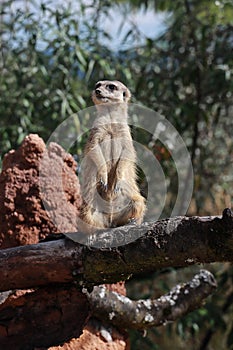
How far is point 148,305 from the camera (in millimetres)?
3957

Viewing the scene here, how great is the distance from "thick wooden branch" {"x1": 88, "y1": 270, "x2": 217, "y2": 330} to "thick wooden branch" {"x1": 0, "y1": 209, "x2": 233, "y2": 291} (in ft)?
2.15

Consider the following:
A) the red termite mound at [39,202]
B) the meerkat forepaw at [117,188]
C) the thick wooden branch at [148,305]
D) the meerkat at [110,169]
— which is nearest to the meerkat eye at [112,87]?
the meerkat at [110,169]

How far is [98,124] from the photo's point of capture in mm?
3854

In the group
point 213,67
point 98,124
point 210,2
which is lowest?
point 98,124

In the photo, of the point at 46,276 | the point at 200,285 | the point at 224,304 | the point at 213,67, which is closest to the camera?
the point at 46,276

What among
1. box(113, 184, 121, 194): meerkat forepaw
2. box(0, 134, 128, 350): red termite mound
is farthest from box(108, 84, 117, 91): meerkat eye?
box(113, 184, 121, 194): meerkat forepaw

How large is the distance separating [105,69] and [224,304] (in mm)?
2555

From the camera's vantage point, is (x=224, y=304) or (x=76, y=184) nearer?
(x=76, y=184)

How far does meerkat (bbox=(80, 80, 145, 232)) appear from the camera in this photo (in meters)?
3.61

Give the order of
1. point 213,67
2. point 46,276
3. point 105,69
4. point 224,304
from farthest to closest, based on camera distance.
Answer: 1. point 224,304
2. point 213,67
3. point 105,69
4. point 46,276

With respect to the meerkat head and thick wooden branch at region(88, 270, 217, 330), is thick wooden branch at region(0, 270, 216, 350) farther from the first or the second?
the meerkat head

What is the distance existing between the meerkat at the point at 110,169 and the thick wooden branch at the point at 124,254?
1.42ft

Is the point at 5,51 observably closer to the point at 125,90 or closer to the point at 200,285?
the point at 125,90

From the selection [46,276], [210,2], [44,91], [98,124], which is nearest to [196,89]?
[210,2]
